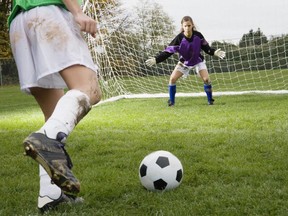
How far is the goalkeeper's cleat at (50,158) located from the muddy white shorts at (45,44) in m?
0.37

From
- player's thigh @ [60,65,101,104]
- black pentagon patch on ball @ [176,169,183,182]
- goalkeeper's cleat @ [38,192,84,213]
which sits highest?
player's thigh @ [60,65,101,104]

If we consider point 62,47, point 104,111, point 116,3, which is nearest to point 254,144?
point 62,47

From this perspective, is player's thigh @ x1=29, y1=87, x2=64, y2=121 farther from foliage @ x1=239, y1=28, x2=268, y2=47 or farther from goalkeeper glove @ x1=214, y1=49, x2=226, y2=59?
foliage @ x1=239, y1=28, x2=268, y2=47

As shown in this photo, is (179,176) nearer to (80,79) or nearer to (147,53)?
(80,79)

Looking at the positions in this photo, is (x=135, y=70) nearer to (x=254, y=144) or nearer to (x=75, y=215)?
(x=254, y=144)

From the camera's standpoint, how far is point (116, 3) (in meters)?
19.8

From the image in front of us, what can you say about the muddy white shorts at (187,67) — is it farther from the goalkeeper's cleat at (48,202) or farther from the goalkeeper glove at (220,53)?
the goalkeeper's cleat at (48,202)

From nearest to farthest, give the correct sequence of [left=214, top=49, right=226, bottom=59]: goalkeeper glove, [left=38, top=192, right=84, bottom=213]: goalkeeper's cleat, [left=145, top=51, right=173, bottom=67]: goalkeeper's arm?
[left=38, top=192, right=84, bottom=213]: goalkeeper's cleat → [left=145, top=51, right=173, bottom=67]: goalkeeper's arm → [left=214, top=49, right=226, bottom=59]: goalkeeper glove

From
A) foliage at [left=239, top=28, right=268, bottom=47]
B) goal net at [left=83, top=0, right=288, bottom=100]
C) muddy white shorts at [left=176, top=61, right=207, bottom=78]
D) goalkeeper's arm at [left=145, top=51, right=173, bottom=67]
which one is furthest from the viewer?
foliage at [left=239, top=28, right=268, bottom=47]

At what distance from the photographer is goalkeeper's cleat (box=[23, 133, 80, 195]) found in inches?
→ 64.0

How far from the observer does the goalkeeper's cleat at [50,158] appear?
1625 mm

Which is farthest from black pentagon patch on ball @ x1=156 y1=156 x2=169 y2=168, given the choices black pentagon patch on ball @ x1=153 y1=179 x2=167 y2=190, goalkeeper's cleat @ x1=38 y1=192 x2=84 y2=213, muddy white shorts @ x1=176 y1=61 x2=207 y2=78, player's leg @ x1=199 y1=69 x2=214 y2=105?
muddy white shorts @ x1=176 y1=61 x2=207 y2=78

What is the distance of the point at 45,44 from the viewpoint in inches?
76.5

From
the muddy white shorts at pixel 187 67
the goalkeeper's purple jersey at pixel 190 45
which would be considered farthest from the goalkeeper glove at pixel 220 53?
the muddy white shorts at pixel 187 67
